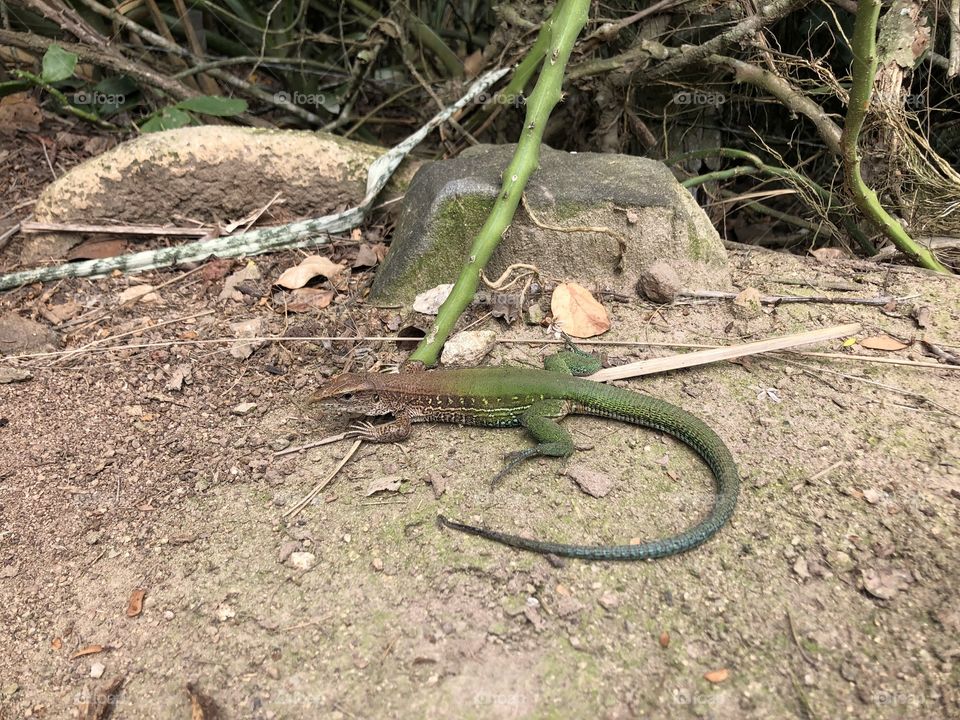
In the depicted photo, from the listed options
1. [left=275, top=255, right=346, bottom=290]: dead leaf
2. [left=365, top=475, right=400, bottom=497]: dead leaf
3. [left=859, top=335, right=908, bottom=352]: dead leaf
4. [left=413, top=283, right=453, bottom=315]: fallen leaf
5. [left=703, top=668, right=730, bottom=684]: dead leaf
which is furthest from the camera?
[left=275, top=255, right=346, bottom=290]: dead leaf

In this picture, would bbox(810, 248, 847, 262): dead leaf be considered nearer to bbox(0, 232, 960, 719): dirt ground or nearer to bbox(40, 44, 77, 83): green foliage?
bbox(0, 232, 960, 719): dirt ground

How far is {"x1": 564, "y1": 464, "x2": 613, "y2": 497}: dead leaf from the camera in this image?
9.51 feet

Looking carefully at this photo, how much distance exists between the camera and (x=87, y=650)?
8.15 feet

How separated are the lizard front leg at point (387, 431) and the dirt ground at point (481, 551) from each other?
59mm

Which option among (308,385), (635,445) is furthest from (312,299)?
(635,445)

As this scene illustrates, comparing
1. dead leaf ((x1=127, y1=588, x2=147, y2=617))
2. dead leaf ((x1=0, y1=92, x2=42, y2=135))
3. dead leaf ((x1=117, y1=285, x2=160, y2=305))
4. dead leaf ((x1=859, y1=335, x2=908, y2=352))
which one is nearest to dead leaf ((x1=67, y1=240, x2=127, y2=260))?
dead leaf ((x1=117, y1=285, x2=160, y2=305))

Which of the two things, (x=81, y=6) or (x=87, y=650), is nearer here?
(x=87, y=650)

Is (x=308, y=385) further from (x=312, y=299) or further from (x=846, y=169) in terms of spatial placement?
(x=846, y=169)

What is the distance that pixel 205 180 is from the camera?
504 cm

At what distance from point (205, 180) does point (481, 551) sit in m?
3.96

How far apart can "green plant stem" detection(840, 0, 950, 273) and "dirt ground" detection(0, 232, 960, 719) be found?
0.33m

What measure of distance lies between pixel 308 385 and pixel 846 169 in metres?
3.59

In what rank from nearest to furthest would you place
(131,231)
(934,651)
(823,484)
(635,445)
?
(934,651), (823,484), (635,445), (131,231)

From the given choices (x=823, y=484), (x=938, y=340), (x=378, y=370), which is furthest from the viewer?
(x=378, y=370)
